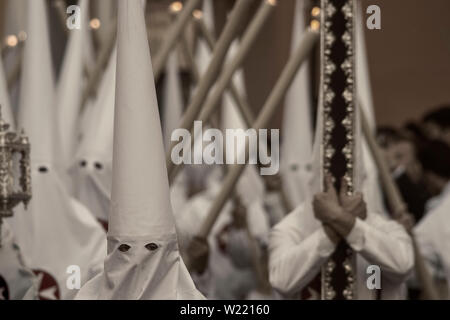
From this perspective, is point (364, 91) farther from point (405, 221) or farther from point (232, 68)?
point (405, 221)

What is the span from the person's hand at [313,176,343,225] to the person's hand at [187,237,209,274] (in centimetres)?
102

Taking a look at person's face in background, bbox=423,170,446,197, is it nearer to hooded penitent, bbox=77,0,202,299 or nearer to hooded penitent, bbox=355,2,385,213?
hooded penitent, bbox=355,2,385,213

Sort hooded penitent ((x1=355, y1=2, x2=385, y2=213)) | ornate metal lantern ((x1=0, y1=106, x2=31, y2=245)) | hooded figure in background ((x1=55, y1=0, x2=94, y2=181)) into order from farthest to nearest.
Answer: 1. hooded figure in background ((x1=55, y1=0, x2=94, y2=181))
2. hooded penitent ((x1=355, y1=2, x2=385, y2=213))
3. ornate metal lantern ((x1=0, y1=106, x2=31, y2=245))

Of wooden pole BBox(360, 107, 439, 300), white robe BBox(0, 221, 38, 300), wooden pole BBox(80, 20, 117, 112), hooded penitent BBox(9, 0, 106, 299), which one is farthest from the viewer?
wooden pole BBox(80, 20, 117, 112)

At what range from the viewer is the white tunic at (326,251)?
394 centimetres

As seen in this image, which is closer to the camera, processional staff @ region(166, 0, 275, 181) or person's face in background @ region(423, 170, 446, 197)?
processional staff @ region(166, 0, 275, 181)

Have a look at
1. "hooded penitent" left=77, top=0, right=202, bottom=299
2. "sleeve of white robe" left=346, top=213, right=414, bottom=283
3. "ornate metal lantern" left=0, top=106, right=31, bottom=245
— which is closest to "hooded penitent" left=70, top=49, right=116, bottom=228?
"ornate metal lantern" left=0, top=106, right=31, bottom=245

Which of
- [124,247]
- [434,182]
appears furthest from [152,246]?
[434,182]

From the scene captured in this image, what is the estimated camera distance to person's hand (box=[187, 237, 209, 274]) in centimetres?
486

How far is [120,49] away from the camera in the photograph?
305cm

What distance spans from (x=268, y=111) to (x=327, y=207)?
1.28 metres

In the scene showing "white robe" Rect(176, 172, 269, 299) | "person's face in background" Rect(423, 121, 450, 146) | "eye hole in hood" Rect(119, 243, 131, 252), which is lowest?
"white robe" Rect(176, 172, 269, 299)
